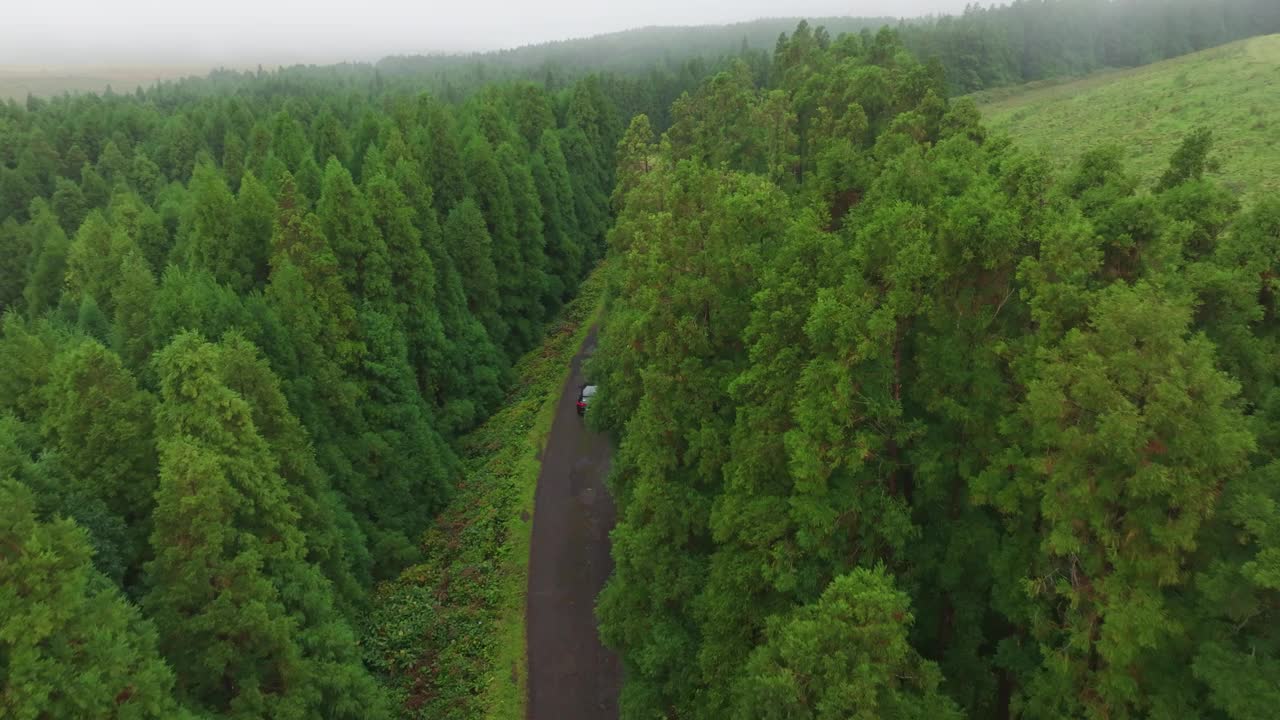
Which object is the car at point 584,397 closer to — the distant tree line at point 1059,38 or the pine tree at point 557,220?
the pine tree at point 557,220

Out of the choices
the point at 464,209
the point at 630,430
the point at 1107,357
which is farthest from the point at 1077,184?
the point at 464,209

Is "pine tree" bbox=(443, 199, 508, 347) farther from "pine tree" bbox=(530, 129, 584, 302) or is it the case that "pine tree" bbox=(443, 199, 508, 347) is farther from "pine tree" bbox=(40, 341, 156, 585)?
"pine tree" bbox=(40, 341, 156, 585)

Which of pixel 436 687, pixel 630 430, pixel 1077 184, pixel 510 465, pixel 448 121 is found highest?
pixel 448 121

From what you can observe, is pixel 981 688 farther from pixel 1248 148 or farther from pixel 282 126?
pixel 282 126

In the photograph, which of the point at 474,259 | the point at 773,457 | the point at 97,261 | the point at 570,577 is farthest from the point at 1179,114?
the point at 97,261

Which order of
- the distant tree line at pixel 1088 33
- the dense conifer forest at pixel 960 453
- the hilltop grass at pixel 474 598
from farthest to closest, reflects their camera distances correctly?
the distant tree line at pixel 1088 33, the hilltop grass at pixel 474 598, the dense conifer forest at pixel 960 453

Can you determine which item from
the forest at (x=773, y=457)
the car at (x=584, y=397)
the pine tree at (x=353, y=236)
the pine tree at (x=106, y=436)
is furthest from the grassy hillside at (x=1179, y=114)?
the pine tree at (x=106, y=436)
